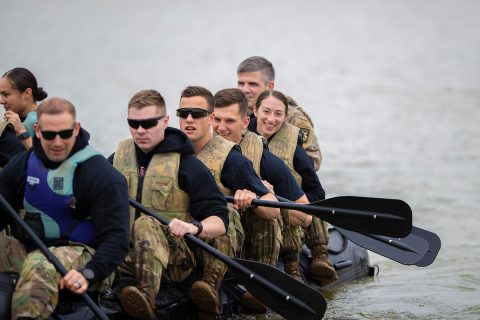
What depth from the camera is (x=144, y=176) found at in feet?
21.7

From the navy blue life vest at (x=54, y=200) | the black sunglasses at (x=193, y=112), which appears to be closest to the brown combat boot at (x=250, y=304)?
the black sunglasses at (x=193, y=112)

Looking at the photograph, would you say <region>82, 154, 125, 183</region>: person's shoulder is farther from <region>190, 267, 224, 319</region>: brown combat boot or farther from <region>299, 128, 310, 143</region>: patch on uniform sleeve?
<region>299, 128, 310, 143</region>: patch on uniform sleeve

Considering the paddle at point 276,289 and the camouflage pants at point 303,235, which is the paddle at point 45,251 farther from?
the camouflage pants at point 303,235

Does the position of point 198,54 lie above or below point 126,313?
above

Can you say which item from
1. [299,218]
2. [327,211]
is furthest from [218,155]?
[299,218]

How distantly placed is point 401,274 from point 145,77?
22811mm

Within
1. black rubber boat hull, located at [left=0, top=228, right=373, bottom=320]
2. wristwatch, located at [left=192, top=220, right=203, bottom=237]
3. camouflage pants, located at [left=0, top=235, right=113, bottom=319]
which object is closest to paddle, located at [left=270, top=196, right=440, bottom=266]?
black rubber boat hull, located at [left=0, top=228, right=373, bottom=320]

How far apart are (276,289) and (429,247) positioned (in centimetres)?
228

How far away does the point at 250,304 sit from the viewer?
24.2ft

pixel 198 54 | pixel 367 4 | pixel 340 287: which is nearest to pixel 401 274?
pixel 340 287

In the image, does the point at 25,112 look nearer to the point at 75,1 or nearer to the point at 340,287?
the point at 340,287

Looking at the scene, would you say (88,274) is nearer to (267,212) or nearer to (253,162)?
(267,212)

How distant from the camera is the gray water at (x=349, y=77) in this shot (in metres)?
11.4

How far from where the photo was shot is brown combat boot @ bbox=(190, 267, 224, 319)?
6.62 meters
